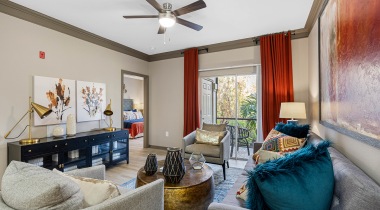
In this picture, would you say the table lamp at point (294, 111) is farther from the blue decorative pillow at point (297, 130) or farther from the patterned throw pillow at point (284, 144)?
the patterned throw pillow at point (284, 144)

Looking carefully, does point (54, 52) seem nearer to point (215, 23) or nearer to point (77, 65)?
point (77, 65)

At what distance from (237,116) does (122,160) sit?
8.80ft

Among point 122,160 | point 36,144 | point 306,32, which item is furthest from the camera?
point 122,160

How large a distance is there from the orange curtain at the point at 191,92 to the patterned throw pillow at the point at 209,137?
1.05 m

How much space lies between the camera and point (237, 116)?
437cm

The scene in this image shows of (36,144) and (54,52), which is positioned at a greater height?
(54,52)

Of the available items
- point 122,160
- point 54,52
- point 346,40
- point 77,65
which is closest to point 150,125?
point 122,160

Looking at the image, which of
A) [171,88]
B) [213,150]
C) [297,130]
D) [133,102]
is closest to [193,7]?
[297,130]

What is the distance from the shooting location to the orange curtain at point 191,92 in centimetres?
459

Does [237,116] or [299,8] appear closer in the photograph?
[299,8]

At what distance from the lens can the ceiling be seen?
8.92ft

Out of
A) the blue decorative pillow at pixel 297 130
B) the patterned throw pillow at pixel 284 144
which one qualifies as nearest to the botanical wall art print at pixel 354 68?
the patterned throw pillow at pixel 284 144

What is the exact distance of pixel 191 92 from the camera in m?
4.65

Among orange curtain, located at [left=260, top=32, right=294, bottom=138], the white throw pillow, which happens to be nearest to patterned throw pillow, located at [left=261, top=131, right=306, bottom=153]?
the white throw pillow
